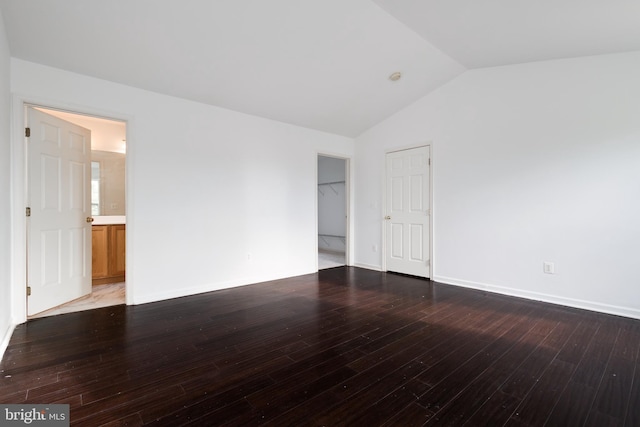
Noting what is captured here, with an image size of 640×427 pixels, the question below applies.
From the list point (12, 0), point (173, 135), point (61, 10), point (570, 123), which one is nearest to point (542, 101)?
point (570, 123)

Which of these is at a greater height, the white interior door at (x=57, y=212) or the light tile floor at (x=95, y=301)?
the white interior door at (x=57, y=212)

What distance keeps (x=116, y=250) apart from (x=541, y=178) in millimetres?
5693

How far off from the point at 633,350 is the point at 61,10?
521cm

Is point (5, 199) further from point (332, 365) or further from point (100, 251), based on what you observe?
point (332, 365)

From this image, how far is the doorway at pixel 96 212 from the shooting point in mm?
3002

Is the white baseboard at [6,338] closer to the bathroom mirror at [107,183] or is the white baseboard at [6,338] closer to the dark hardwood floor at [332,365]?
the dark hardwood floor at [332,365]

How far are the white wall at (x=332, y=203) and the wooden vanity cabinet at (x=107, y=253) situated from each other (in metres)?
Answer: 4.58

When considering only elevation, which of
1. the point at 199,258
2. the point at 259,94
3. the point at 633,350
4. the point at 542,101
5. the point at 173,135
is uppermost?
the point at 259,94

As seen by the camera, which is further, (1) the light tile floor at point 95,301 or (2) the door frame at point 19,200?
(1) the light tile floor at point 95,301

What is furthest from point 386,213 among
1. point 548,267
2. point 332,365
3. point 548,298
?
point 332,365

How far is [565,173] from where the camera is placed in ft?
11.0

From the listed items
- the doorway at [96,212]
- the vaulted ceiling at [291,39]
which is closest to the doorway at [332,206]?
the vaulted ceiling at [291,39]

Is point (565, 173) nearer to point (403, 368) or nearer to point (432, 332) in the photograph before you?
point (432, 332)

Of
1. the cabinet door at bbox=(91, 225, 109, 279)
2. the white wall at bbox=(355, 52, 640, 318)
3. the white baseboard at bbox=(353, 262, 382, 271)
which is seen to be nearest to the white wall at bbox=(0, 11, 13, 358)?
the cabinet door at bbox=(91, 225, 109, 279)
